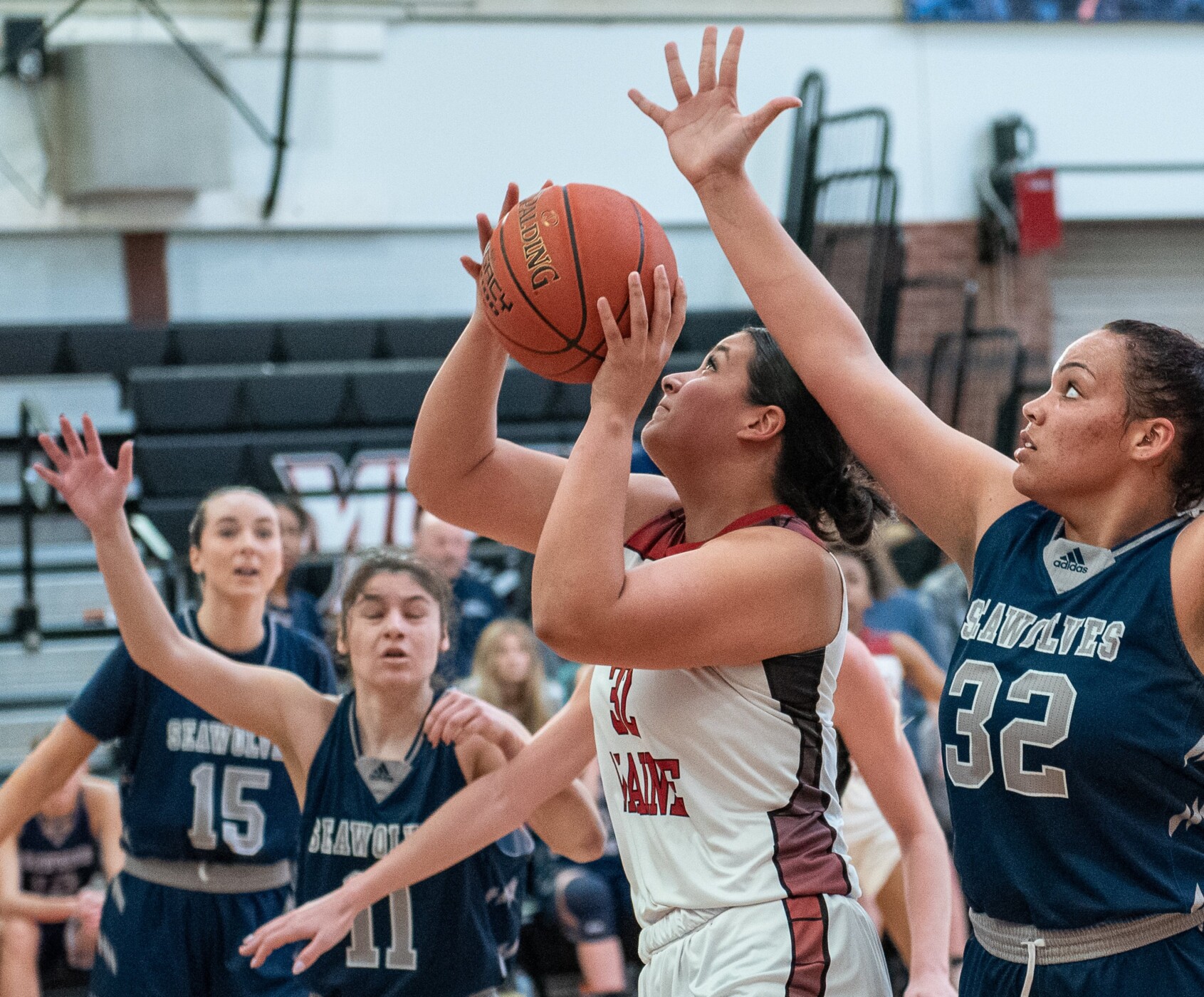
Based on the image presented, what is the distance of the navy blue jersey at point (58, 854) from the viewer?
17.4 feet

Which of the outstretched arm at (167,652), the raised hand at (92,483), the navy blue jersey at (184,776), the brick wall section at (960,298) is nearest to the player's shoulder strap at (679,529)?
the outstretched arm at (167,652)

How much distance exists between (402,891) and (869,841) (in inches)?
91.3

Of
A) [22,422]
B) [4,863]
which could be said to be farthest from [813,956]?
[22,422]

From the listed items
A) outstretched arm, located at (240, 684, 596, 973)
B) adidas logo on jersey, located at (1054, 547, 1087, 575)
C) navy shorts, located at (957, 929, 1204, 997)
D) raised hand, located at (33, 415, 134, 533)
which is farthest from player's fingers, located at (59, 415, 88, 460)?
navy shorts, located at (957, 929, 1204, 997)

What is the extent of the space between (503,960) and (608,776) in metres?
0.92

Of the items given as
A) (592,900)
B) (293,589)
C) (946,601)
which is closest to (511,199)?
(592,900)

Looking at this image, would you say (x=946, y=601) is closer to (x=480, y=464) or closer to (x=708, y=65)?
(x=480, y=464)

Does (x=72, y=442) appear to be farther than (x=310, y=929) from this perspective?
Yes

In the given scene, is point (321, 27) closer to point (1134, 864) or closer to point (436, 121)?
point (436, 121)

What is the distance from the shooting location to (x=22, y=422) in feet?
23.3

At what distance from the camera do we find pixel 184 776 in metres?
3.60

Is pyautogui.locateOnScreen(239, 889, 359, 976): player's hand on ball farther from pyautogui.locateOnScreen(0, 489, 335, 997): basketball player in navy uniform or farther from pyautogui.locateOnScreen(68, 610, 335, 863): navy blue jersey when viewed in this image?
pyautogui.locateOnScreen(68, 610, 335, 863): navy blue jersey

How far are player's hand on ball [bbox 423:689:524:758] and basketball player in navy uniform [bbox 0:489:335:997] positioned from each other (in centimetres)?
79

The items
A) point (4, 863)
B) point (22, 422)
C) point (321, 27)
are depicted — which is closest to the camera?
point (4, 863)
